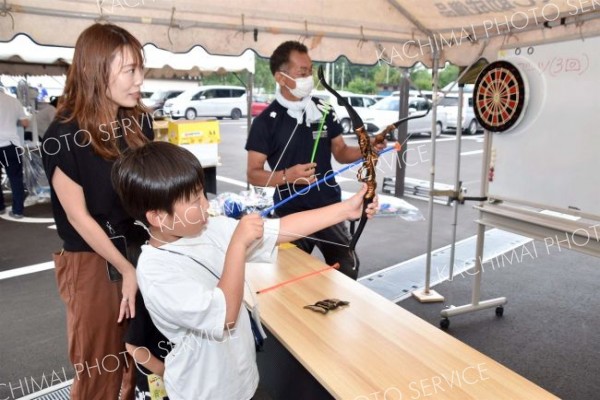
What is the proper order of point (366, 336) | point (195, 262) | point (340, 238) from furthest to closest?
point (340, 238) → point (366, 336) → point (195, 262)

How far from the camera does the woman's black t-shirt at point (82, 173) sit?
1.24m

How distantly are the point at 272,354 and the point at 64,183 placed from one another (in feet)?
3.48

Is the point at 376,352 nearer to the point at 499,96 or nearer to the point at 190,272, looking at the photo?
the point at 190,272

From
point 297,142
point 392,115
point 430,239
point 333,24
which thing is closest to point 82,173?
point 297,142

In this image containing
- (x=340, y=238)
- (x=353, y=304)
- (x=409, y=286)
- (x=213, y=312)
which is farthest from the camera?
(x=409, y=286)

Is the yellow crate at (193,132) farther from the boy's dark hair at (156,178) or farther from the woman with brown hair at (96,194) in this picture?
the boy's dark hair at (156,178)

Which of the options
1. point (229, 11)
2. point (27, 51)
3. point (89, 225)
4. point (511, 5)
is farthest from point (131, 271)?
point (27, 51)

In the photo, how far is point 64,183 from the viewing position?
125 cm

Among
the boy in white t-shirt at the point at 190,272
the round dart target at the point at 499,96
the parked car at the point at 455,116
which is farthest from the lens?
the parked car at the point at 455,116

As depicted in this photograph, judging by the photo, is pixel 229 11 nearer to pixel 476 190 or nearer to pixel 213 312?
pixel 213 312

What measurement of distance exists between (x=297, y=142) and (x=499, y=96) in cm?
123

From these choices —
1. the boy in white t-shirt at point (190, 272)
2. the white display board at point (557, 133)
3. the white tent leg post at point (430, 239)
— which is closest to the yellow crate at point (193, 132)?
the white tent leg post at point (430, 239)

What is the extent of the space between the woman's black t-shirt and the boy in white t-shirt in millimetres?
234

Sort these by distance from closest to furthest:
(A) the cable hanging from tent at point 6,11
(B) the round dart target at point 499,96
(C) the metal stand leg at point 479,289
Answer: (A) the cable hanging from tent at point 6,11
(B) the round dart target at point 499,96
(C) the metal stand leg at point 479,289
